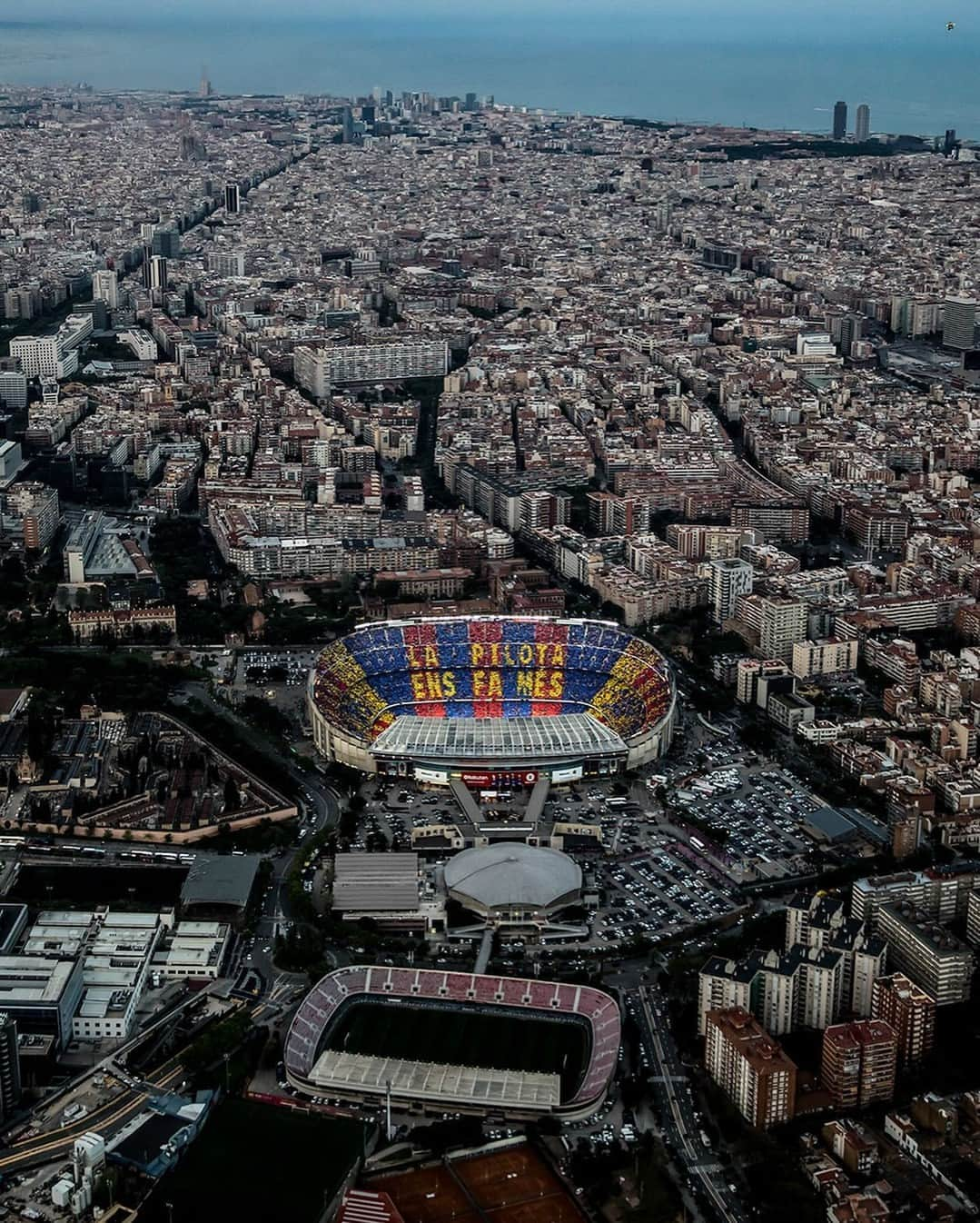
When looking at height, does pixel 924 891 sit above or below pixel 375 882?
above

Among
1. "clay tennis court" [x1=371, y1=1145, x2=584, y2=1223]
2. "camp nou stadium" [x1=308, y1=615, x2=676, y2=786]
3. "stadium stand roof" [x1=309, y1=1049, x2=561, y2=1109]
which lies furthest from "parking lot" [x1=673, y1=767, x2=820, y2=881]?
"clay tennis court" [x1=371, y1=1145, x2=584, y2=1223]

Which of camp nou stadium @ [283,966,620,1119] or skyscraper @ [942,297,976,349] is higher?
skyscraper @ [942,297,976,349]

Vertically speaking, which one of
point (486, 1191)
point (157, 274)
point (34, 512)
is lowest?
point (486, 1191)

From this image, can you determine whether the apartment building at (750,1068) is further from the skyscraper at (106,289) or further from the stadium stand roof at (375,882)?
the skyscraper at (106,289)

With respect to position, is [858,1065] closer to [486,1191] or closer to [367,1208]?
[486,1191]

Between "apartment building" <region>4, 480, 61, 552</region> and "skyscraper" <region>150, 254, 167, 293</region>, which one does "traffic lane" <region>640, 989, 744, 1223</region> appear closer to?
"apartment building" <region>4, 480, 61, 552</region>

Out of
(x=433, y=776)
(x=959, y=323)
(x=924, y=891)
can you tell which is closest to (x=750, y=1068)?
(x=924, y=891)

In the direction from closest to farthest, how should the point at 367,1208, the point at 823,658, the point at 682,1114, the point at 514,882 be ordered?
the point at 367,1208 < the point at 682,1114 < the point at 514,882 < the point at 823,658
